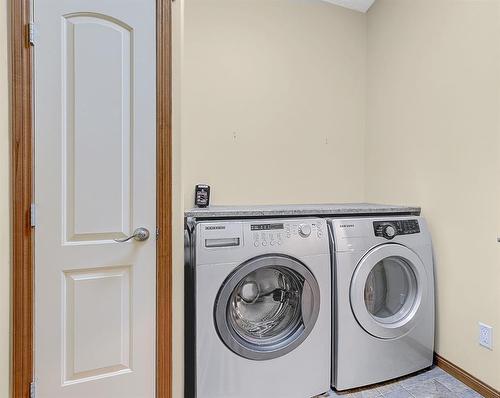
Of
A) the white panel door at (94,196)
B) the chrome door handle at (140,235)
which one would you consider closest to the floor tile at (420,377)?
the white panel door at (94,196)

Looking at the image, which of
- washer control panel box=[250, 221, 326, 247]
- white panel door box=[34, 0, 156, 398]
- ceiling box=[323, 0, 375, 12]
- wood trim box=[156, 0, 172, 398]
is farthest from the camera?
ceiling box=[323, 0, 375, 12]

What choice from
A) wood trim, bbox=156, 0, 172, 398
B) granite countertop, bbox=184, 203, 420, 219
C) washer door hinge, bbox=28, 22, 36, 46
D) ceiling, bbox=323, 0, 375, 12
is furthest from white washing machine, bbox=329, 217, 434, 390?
ceiling, bbox=323, 0, 375, 12

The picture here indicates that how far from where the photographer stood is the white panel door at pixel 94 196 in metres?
1.25

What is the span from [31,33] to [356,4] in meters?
2.38

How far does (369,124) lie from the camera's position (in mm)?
2547

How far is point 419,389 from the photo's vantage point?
170 cm

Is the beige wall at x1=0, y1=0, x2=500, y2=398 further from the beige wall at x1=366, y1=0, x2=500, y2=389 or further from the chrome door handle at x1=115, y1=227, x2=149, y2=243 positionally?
the chrome door handle at x1=115, y1=227, x2=149, y2=243

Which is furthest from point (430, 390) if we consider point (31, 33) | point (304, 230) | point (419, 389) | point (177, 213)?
point (31, 33)

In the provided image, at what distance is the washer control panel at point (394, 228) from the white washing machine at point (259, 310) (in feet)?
1.14

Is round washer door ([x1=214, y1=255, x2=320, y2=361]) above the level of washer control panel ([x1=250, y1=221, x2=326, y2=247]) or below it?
below

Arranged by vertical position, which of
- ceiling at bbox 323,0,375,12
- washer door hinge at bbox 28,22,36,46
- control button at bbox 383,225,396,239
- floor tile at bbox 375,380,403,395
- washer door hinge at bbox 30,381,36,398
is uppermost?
ceiling at bbox 323,0,375,12

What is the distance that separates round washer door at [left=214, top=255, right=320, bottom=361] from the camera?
147 centimetres

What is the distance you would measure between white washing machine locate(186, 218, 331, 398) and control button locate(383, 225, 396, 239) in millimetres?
385

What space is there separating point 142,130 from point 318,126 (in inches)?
61.0
